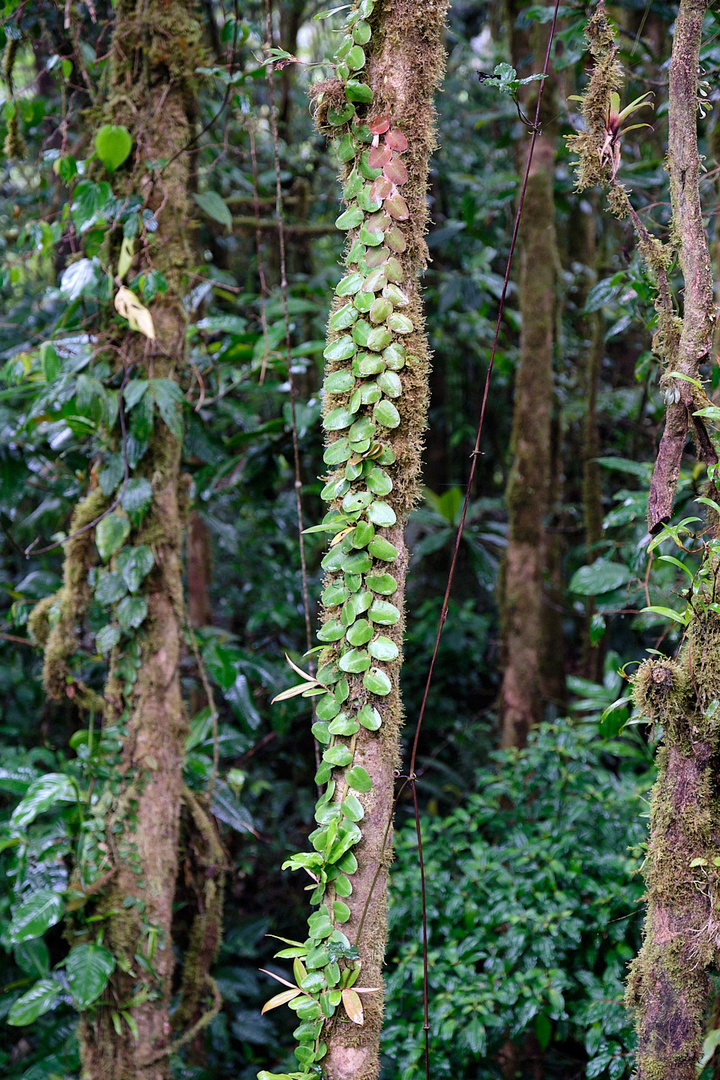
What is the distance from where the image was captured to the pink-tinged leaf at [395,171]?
120 centimetres

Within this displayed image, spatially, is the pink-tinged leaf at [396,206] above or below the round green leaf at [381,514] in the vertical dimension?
above

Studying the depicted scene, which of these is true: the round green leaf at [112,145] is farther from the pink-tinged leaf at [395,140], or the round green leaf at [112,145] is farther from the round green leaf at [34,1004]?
the round green leaf at [34,1004]

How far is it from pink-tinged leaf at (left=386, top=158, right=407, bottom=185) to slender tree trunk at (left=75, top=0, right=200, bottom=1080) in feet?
2.97

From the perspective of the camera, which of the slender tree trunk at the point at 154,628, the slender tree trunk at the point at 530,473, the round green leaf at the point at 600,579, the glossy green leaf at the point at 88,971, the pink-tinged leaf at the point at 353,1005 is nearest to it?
the pink-tinged leaf at the point at 353,1005

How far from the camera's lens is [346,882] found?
1.14 m

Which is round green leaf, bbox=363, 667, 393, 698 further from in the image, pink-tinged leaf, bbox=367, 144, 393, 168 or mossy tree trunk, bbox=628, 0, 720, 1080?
pink-tinged leaf, bbox=367, 144, 393, 168

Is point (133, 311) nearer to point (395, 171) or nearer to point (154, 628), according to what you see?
point (154, 628)

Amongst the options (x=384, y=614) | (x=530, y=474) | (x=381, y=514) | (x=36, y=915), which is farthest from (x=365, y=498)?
(x=530, y=474)

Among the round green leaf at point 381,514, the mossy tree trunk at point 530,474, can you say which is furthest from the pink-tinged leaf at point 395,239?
the mossy tree trunk at point 530,474

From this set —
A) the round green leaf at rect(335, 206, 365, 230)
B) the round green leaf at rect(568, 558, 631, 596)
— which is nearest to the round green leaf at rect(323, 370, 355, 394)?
the round green leaf at rect(335, 206, 365, 230)

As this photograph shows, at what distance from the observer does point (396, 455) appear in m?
1.22

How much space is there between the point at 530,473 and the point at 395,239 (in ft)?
6.68

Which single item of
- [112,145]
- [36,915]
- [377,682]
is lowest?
[36,915]

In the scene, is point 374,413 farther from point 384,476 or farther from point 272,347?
point 272,347
